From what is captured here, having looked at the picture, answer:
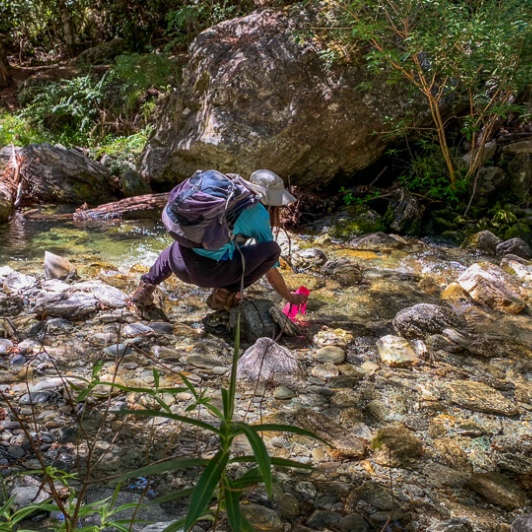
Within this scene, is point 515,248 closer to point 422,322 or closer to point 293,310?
point 422,322

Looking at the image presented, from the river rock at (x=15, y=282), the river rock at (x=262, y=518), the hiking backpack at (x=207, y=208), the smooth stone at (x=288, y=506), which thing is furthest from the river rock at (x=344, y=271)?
the river rock at (x=262, y=518)

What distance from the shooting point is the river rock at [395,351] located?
385cm

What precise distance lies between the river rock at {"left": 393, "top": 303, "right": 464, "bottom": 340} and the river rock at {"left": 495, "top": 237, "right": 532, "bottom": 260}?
2.51m

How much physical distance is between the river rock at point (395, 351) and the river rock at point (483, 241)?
3257 mm

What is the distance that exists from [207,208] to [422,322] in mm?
2007

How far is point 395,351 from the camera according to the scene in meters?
3.95

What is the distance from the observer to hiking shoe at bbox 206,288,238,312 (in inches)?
173

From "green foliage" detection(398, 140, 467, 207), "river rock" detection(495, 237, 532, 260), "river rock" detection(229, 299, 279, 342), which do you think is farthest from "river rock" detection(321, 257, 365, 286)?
"green foliage" detection(398, 140, 467, 207)

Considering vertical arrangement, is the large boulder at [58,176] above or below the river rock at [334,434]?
below

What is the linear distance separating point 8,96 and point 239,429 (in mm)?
13221

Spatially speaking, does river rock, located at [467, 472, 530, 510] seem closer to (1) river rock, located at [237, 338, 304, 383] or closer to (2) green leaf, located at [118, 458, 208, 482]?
(1) river rock, located at [237, 338, 304, 383]

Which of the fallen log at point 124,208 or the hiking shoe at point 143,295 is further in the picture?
the fallen log at point 124,208

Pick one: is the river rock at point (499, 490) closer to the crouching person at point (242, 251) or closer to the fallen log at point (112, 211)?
the crouching person at point (242, 251)

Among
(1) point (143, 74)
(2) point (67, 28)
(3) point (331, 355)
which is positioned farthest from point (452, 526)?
(2) point (67, 28)
